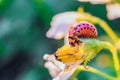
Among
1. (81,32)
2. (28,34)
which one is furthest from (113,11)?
(28,34)

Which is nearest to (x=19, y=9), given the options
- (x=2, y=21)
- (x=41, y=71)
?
(x=2, y=21)

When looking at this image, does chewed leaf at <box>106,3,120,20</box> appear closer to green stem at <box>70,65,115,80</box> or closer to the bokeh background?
the bokeh background

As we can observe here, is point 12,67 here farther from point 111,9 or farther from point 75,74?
point 111,9

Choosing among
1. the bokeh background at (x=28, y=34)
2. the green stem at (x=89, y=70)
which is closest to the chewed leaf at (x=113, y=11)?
the bokeh background at (x=28, y=34)

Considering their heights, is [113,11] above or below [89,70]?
above

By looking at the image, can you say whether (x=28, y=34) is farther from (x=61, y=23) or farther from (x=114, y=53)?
(x=114, y=53)

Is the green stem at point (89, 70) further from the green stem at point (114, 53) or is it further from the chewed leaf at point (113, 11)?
the chewed leaf at point (113, 11)

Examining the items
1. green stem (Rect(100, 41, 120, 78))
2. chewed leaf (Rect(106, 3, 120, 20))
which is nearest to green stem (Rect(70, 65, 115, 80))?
green stem (Rect(100, 41, 120, 78))
